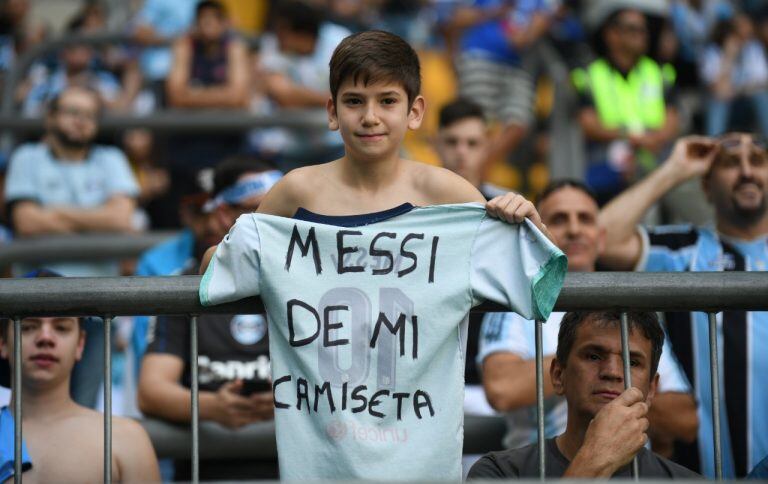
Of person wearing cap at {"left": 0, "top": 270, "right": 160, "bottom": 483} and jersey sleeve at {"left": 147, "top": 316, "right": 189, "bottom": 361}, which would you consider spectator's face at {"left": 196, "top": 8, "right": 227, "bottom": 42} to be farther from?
person wearing cap at {"left": 0, "top": 270, "right": 160, "bottom": 483}

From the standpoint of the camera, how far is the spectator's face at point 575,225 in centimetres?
506

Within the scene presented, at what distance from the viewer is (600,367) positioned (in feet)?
12.1

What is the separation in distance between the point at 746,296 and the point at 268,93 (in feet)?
18.8

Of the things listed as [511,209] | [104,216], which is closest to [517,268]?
[511,209]

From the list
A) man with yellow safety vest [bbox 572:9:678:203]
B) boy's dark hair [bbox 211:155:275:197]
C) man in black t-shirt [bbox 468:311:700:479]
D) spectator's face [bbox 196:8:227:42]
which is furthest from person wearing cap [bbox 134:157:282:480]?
spectator's face [bbox 196:8:227:42]

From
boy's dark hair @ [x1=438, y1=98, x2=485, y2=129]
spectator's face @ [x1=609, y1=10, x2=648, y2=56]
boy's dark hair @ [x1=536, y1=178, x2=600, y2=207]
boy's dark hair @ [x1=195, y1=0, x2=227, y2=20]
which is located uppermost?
boy's dark hair @ [x1=195, y1=0, x2=227, y2=20]

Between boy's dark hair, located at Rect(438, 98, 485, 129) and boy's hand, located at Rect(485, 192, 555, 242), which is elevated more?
boy's dark hair, located at Rect(438, 98, 485, 129)

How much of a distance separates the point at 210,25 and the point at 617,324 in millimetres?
5554

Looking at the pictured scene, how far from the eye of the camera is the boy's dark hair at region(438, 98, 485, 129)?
21.2 feet

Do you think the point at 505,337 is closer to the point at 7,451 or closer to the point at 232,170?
the point at 232,170

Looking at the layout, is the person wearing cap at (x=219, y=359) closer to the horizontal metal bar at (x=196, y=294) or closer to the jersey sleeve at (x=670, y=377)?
the horizontal metal bar at (x=196, y=294)

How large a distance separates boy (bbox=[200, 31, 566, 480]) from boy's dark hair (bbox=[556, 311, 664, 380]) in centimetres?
41

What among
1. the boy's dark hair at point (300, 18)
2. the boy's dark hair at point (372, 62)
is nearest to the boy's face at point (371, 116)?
the boy's dark hair at point (372, 62)

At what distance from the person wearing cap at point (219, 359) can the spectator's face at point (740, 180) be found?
1.88 m
